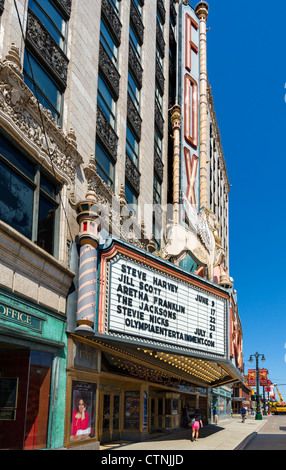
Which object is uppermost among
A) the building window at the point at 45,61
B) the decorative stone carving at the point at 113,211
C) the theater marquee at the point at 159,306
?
the building window at the point at 45,61

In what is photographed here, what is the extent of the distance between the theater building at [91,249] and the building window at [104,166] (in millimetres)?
88

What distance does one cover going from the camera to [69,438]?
14.3 m

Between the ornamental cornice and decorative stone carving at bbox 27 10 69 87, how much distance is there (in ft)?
6.36

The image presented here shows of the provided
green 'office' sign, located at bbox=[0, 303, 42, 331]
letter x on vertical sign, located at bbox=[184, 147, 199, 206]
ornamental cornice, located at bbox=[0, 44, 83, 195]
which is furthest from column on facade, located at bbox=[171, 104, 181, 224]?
green 'office' sign, located at bbox=[0, 303, 42, 331]

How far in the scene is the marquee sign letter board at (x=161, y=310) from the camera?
52.3ft

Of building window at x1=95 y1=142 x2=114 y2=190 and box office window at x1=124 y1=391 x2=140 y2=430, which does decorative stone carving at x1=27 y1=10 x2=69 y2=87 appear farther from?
box office window at x1=124 y1=391 x2=140 y2=430

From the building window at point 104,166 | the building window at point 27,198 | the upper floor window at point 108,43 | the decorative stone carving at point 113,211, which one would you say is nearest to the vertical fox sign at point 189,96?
the decorative stone carving at point 113,211

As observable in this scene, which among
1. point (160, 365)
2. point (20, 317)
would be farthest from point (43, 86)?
point (160, 365)

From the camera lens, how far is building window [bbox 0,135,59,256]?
12.6 metres

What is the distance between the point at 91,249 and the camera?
50.9 feet

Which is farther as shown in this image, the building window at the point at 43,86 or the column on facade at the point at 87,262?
the column on facade at the point at 87,262

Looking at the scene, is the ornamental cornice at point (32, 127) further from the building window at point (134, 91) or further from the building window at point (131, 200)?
the building window at point (134, 91)
